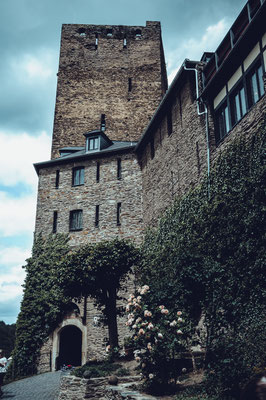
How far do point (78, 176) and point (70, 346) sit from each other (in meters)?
8.54

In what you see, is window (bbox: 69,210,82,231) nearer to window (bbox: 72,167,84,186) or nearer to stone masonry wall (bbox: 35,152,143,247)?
stone masonry wall (bbox: 35,152,143,247)

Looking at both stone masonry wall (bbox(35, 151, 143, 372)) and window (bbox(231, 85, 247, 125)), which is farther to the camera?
stone masonry wall (bbox(35, 151, 143, 372))

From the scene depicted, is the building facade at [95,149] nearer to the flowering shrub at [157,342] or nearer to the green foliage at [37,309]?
the green foliage at [37,309]

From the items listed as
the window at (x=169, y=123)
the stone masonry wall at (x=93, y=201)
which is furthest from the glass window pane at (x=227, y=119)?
the stone masonry wall at (x=93, y=201)

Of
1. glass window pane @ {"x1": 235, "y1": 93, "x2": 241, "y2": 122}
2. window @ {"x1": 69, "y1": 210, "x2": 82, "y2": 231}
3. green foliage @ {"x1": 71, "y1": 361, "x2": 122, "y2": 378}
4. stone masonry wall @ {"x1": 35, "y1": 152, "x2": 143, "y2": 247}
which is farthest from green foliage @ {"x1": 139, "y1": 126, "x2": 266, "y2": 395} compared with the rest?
window @ {"x1": 69, "y1": 210, "x2": 82, "y2": 231}

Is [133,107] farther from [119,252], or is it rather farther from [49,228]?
[119,252]

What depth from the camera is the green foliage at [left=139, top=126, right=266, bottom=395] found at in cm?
702

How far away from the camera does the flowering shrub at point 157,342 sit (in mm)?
7667

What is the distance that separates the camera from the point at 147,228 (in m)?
17.3

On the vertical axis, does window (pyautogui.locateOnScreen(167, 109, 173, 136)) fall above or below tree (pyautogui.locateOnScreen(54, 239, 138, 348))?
above

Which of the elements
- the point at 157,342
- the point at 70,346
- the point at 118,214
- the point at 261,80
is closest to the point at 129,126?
the point at 118,214

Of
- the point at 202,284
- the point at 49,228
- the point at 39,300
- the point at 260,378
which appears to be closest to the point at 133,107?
the point at 49,228

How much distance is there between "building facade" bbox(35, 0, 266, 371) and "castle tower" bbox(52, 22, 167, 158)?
75mm

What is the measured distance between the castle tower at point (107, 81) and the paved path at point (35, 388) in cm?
1561
